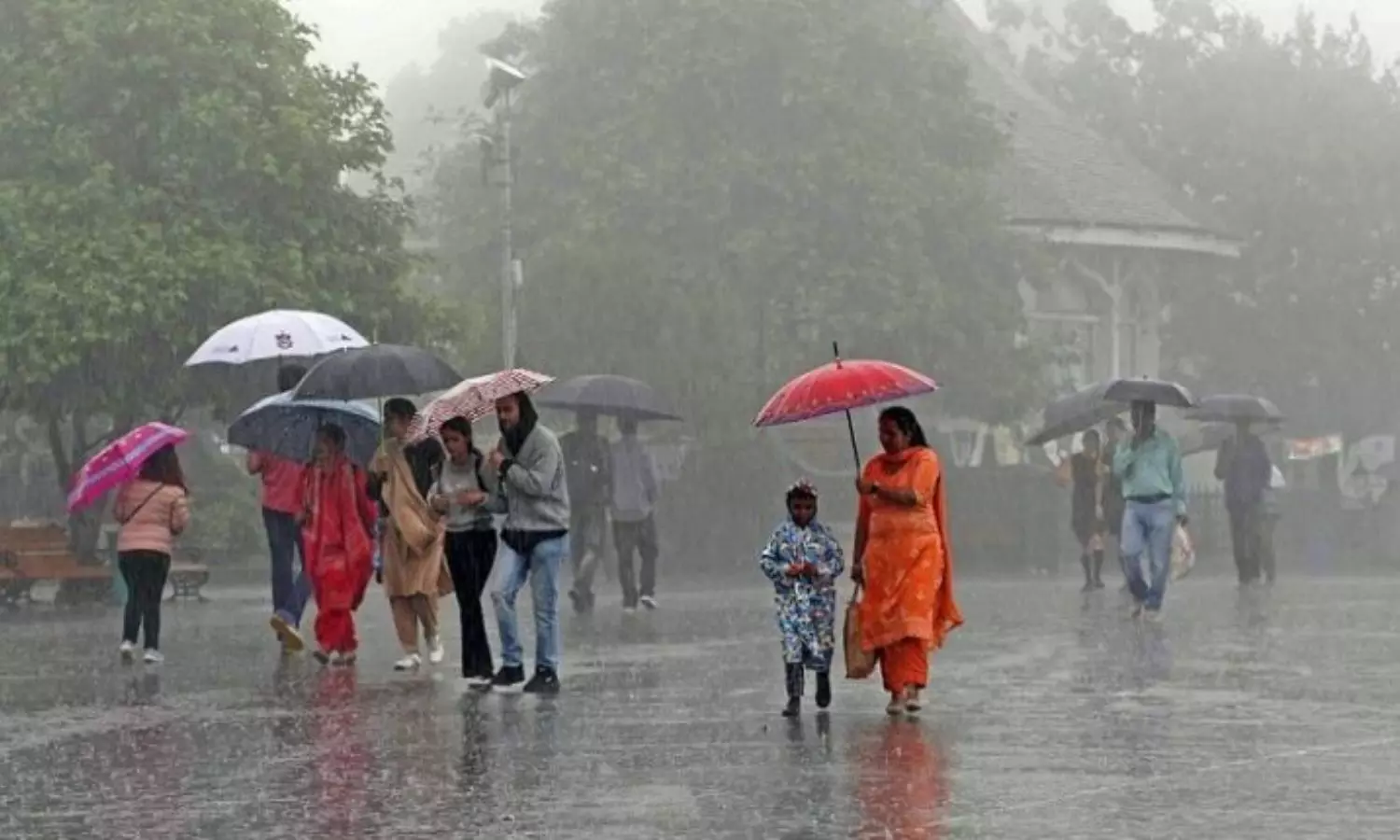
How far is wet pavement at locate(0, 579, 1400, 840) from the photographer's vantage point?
33.8 ft

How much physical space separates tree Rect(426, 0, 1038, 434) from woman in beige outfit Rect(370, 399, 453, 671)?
855 inches

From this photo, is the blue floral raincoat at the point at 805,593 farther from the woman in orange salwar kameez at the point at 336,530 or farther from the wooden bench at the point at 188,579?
the wooden bench at the point at 188,579

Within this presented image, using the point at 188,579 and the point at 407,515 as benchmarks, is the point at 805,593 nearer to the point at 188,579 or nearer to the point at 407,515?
the point at 407,515

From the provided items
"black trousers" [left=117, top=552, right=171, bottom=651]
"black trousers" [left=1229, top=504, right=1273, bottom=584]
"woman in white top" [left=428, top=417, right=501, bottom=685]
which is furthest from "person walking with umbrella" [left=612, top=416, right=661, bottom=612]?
"woman in white top" [left=428, top=417, right=501, bottom=685]

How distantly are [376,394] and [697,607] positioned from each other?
30.5 ft

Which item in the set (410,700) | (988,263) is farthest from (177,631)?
(988,263)

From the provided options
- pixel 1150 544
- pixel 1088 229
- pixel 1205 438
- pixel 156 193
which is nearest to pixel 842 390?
pixel 1150 544

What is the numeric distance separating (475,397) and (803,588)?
234 centimetres

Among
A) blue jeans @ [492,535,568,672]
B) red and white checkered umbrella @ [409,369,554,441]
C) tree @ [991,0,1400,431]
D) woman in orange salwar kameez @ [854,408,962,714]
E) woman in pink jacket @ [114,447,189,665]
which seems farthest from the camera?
tree @ [991,0,1400,431]

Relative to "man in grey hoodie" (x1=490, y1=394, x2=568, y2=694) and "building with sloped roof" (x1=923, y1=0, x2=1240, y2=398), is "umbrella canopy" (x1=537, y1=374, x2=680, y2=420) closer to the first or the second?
"man in grey hoodie" (x1=490, y1=394, x2=568, y2=694)

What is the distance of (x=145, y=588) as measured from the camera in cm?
1914

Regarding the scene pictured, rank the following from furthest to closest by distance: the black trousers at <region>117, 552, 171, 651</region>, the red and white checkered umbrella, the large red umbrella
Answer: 1. the black trousers at <region>117, 552, 171, 651</region>
2. the red and white checkered umbrella
3. the large red umbrella

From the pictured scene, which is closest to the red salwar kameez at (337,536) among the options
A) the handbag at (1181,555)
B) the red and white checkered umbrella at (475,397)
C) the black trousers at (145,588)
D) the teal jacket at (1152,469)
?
the black trousers at (145,588)

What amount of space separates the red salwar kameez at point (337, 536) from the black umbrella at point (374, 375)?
0.55m
